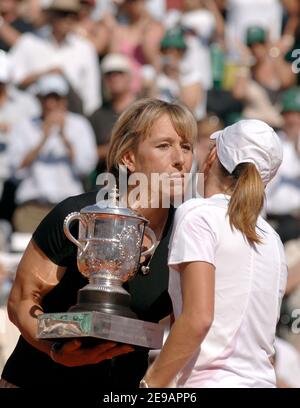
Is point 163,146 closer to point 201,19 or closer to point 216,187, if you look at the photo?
point 216,187

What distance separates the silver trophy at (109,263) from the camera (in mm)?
3633

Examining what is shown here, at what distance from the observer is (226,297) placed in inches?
133

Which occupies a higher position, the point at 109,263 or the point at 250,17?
the point at 250,17

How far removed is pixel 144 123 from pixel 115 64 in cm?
579

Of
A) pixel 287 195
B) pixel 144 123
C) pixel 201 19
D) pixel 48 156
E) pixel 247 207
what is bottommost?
pixel 287 195

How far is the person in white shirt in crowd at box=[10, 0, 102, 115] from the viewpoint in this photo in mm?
9789

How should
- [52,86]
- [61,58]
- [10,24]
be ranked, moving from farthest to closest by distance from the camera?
[10,24], [61,58], [52,86]

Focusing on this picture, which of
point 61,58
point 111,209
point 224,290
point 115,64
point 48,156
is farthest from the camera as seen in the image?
point 61,58

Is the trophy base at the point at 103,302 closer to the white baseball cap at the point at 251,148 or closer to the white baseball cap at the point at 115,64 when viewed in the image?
the white baseball cap at the point at 251,148

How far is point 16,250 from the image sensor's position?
835 cm

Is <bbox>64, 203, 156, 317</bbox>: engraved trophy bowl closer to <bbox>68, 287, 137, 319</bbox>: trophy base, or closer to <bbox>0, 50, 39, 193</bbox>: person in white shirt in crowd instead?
<bbox>68, 287, 137, 319</bbox>: trophy base

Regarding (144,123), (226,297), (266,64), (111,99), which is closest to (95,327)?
(226,297)

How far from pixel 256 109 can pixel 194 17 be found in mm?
1327

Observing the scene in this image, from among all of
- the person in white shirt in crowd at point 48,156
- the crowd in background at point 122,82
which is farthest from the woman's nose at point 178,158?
the person in white shirt in crowd at point 48,156
